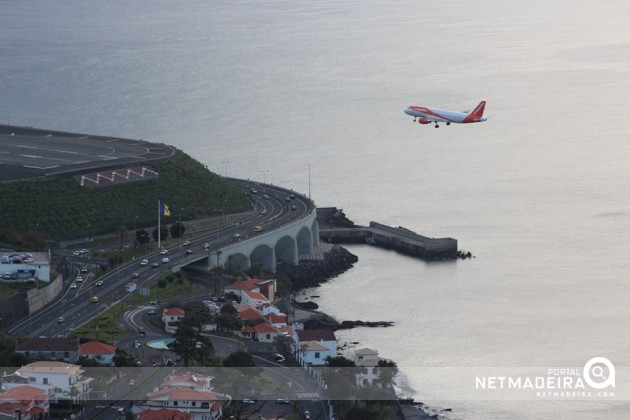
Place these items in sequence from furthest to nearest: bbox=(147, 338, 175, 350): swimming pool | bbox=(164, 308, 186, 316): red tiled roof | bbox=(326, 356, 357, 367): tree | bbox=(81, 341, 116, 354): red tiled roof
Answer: bbox=(164, 308, 186, 316): red tiled roof
bbox=(147, 338, 175, 350): swimming pool
bbox=(326, 356, 357, 367): tree
bbox=(81, 341, 116, 354): red tiled roof

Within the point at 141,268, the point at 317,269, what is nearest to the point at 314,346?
the point at 141,268

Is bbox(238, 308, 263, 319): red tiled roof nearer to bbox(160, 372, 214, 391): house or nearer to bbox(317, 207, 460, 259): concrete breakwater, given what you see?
bbox(160, 372, 214, 391): house

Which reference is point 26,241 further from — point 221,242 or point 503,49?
point 503,49

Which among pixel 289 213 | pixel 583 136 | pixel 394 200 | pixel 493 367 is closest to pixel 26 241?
pixel 289 213

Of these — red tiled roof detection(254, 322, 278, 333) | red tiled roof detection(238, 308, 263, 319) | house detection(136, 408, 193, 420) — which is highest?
red tiled roof detection(238, 308, 263, 319)

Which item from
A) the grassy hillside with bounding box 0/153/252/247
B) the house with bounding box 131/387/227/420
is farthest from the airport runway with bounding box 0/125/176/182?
the house with bounding box 131/387/227/420

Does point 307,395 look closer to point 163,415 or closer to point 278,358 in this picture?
point 278,358

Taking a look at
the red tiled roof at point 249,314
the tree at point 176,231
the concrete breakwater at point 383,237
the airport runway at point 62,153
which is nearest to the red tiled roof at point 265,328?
the red tiled roof at point 249,314
